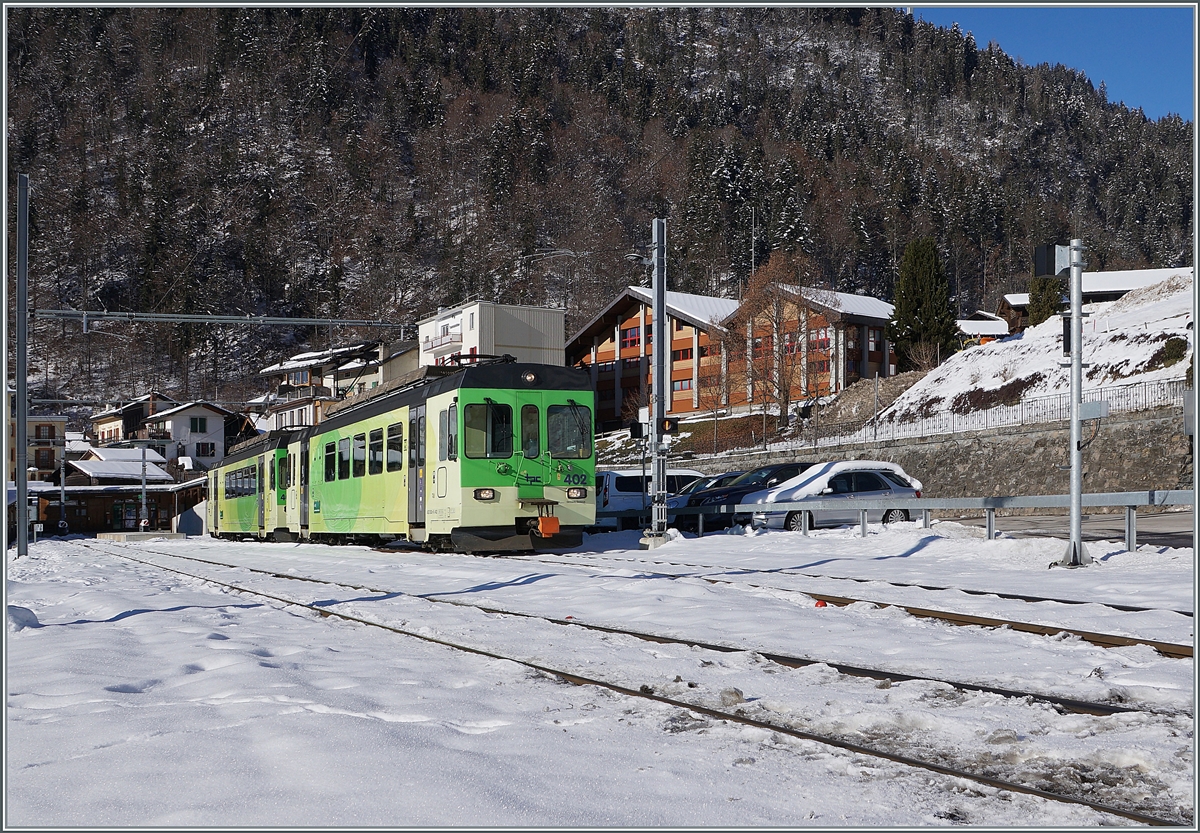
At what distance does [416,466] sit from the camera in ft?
64.0

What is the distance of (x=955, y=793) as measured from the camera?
13.4 feet

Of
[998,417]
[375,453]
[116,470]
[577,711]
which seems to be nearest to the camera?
[577,711]

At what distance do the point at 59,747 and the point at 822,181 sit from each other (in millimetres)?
151582

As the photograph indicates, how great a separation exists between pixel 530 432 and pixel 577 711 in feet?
43.8

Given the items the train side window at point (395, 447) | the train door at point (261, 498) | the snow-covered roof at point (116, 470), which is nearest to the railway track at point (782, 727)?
the train side window at point (395, 447)

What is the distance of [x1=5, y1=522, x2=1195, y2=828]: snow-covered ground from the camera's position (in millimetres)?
3898

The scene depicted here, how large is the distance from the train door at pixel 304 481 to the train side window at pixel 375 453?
17.8 ft

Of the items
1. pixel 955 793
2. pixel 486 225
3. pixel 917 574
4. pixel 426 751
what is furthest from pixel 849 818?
pixel 486 225

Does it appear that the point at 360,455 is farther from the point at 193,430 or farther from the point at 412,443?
the point at 193,430

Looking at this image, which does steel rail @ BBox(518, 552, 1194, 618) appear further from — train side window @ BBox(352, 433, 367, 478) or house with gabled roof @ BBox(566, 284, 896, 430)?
house with gabled roof @ BBox(566, 284, 896, 430)

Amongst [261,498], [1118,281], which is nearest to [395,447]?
[261,498]

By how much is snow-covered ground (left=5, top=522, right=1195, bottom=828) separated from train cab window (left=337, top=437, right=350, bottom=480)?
11.3m

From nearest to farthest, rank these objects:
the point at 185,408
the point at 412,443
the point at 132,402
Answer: the point at 412,443 → the point at 185,408 → the point at 132,402

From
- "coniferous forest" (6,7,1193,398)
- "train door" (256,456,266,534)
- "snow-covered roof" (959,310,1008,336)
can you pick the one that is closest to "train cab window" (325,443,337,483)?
"train door" (256,456,266,534)
